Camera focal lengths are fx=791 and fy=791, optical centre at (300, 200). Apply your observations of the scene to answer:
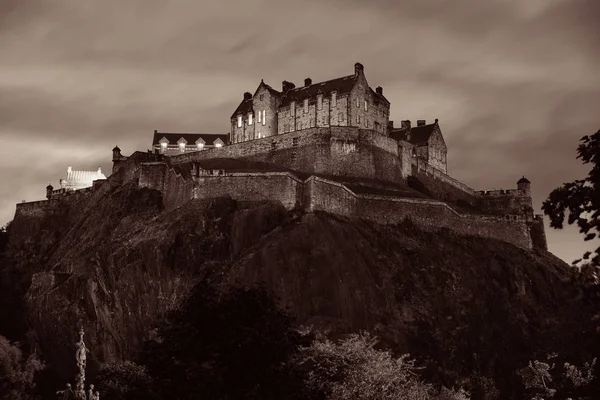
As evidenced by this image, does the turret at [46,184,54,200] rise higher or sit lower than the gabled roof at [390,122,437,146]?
lower

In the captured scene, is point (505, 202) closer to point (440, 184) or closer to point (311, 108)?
point (440, 184)

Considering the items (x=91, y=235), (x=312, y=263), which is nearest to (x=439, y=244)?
(x=312, y=263)

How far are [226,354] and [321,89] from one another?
81.3 meters

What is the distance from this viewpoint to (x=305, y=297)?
75.9 meters

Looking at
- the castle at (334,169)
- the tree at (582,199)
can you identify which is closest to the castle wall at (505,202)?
the castle at (334,169)

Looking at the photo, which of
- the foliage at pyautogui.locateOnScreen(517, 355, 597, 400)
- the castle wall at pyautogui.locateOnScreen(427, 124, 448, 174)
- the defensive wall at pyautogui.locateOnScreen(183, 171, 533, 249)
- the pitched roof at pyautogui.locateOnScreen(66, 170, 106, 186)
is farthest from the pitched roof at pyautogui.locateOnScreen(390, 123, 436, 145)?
the pitched roof at pyautogui.locateOnScreen(66, 170, 106, 186)

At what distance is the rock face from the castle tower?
72.3 feet

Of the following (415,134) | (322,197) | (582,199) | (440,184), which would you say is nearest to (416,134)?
(415,134)

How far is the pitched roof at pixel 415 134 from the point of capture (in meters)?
120

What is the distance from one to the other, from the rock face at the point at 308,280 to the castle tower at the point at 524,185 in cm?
2202

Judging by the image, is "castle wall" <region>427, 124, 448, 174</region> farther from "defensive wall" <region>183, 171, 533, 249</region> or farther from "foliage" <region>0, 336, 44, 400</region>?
"foliage" <region>0, 336, 44, 400</region>

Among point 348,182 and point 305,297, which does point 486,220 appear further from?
point 305,297

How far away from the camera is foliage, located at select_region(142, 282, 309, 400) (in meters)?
32.3

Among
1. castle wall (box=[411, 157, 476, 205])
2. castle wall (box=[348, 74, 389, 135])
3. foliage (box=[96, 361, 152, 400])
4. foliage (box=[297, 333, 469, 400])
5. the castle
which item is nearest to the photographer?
foliage (box=[297, 333, 469, 400])
